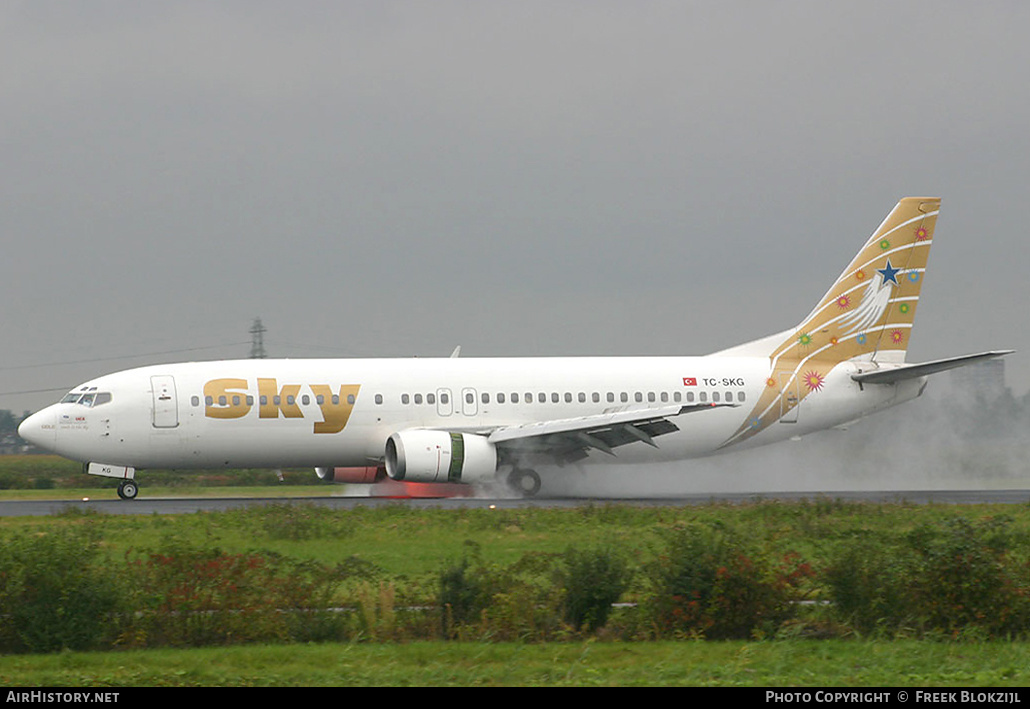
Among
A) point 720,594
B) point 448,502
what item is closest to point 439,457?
point 448,502

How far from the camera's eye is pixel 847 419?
38000 mm

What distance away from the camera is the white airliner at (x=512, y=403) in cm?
3391

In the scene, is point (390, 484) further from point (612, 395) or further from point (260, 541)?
point (260, 541)

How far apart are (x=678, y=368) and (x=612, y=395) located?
2.22m

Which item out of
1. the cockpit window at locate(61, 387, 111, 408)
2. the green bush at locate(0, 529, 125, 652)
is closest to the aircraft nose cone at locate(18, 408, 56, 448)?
the cockpit window at locate(61, 387, 111, 408)

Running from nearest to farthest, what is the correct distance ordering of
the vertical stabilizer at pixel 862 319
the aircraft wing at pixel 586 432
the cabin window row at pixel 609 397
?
the aircraft wing at pixel 586 432 → the cabin window row at pixel 609 397 → the vertical stabilizer at pixel 862 319

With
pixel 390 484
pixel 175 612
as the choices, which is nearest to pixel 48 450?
pixel 390 484

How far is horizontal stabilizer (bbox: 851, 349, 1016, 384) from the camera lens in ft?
111

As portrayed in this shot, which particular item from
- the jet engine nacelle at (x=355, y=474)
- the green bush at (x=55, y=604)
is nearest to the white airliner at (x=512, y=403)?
the jet engine nacelle at (x=355, y=474)

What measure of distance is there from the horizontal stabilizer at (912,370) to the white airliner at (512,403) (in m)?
0.06

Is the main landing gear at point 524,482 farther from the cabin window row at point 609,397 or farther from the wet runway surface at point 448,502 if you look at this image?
the cabin window row at point 609,397

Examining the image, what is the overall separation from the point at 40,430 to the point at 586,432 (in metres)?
14.2

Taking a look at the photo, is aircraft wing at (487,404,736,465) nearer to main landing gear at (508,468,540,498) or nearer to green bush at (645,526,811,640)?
main landing gear at (508,468,540,498)

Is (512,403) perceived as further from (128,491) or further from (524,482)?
(128,491)
